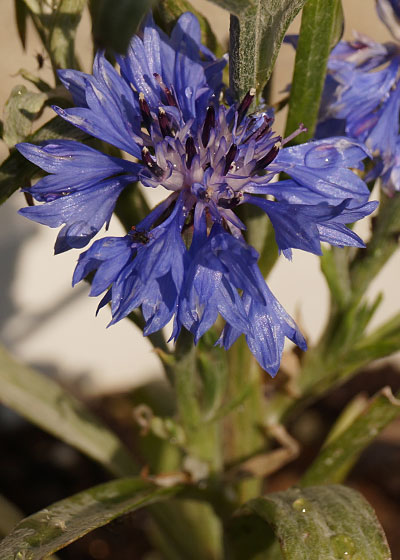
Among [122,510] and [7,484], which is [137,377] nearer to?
[7,484]

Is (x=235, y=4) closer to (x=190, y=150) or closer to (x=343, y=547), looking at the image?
(x=190, y=150)

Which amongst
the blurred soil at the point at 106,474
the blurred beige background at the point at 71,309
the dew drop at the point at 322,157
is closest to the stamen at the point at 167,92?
the dew drop at the point at 322,157

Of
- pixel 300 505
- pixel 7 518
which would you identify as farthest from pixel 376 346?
pixel 7 518

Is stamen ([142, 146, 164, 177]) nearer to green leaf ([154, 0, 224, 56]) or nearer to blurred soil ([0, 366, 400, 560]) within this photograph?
green leaf ([154, 0, 224, 56])

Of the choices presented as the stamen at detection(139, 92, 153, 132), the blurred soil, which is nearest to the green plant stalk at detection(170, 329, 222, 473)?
the stamen at detection(139, 92, 153, 132)

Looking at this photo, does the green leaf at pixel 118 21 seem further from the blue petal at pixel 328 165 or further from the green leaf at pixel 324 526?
the green leaf at pixel 324 526

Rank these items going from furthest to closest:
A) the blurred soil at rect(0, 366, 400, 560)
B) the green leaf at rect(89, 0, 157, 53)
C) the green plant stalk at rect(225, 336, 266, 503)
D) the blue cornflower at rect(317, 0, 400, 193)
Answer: the blurred soil at rect(0, 366, 400, 560)
the green plant stalk at rect(225, 336, 266, 503)
the blue cornflower at rect(317, 0, 400, 193)
the green leaf at rect(89, 0, 157, 53)
